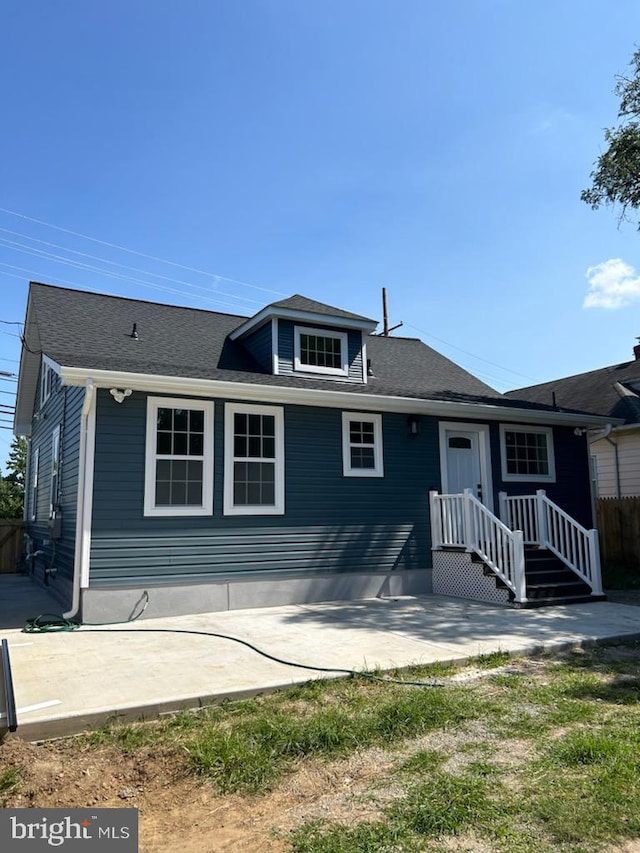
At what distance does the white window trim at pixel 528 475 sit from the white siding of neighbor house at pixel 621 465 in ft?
18.3

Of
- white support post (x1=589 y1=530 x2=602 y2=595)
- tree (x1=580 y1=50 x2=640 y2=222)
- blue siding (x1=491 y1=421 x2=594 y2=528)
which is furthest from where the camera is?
tree (x1=580 y1=50 x2=640 y2=222)

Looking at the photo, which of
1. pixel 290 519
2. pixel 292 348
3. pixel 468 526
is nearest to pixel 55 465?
pixel 290 519

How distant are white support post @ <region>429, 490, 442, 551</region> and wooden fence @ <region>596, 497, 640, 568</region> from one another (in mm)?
5395

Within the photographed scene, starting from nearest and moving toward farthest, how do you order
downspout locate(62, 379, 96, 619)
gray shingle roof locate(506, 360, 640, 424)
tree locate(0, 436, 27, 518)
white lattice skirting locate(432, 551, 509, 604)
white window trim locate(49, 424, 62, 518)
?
1. downspout locate(62, 379, 96, 619)
2. white lattice skirting locate(432, 551, 509, 604)
3. white window trim locate(49, 424, 62, 518)
4. gray shingle roof locate(506, 360, 640, 424)
5. tree locate(0, 436, 27, 518)

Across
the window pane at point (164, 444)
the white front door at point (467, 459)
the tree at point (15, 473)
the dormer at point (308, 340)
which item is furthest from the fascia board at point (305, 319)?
the tree at point (15, 473)

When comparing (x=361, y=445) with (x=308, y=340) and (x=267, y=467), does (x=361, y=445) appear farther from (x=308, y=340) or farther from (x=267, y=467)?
(x=308, y=340)

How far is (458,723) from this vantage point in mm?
3676

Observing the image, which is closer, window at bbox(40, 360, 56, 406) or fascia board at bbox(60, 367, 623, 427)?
fascia board at bbox(60, 367, 623, 427)

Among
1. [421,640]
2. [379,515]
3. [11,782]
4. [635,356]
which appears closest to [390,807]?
[11,782]

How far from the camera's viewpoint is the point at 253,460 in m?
8.52

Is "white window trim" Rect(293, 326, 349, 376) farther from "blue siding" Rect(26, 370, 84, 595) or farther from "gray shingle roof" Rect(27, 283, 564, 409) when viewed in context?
"blue siding" Rect(26, 370, 84, 595)

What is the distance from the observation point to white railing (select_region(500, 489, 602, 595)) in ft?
29.2

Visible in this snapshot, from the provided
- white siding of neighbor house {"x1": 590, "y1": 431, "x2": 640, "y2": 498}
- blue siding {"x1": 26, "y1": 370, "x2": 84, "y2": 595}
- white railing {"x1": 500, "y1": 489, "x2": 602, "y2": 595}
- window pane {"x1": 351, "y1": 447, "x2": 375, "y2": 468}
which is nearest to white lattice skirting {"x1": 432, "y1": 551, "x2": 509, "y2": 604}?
white railing {"x1": 500, "y1": 489, "x2": 602, "y2": 595}

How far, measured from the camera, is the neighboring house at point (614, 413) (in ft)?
51.3
